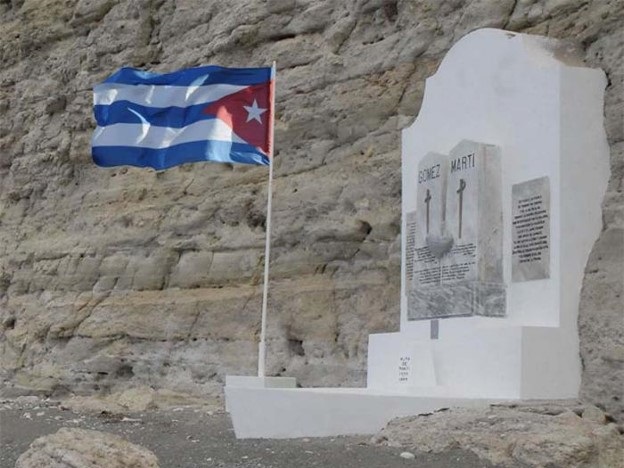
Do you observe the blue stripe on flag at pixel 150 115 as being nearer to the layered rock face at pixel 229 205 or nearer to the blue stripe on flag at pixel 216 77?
the blue stripe on flag at pixel 216 77

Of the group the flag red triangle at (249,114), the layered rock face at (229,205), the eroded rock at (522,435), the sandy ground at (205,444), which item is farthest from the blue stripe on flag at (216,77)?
the eroded rock at (522,435)

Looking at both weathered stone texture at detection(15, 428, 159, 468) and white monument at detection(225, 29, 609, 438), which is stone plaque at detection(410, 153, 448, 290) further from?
weathered stone texture at detection(15, 428, 159, 468)

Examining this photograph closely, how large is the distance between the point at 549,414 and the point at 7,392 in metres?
9.62

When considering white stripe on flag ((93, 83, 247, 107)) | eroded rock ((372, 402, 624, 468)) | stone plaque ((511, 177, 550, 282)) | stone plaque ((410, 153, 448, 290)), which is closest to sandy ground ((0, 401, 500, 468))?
eroded rock ((372, 402, 624, 468))

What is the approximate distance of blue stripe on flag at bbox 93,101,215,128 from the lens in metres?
10.1

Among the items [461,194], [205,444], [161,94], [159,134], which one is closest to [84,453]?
[205,444]

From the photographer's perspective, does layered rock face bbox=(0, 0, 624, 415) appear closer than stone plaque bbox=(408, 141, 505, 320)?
No

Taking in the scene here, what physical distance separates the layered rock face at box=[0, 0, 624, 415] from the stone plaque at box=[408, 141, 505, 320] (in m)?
Answer: 0.76

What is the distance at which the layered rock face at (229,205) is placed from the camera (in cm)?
1060

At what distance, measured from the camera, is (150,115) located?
10.3 m

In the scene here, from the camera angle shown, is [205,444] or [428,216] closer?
[205,444]

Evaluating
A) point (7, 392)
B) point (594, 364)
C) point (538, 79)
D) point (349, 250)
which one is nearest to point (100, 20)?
point (7, 392)

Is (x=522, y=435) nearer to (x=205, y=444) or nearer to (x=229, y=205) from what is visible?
(x=205, y=444)

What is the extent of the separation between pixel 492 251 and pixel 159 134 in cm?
354
